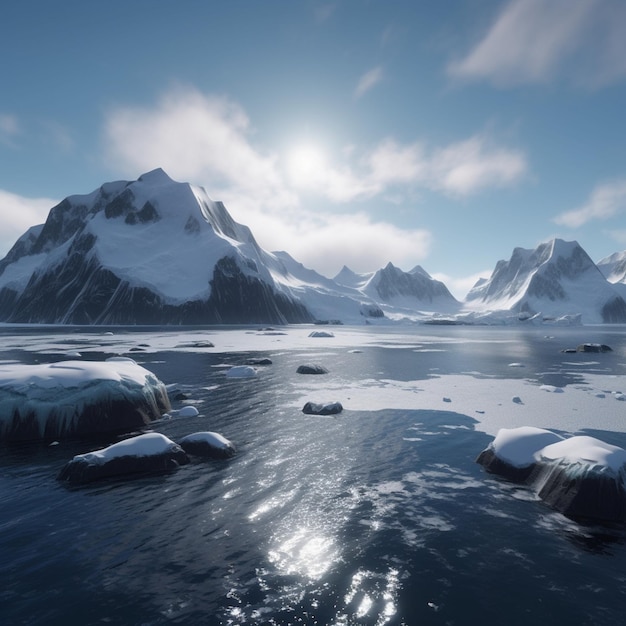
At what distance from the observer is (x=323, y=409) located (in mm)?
22812

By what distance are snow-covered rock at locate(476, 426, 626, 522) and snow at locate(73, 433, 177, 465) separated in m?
12.5

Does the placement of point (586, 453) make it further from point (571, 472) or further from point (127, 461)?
point (127, 461)

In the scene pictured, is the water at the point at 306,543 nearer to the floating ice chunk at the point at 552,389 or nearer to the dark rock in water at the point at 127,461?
the dark rock in water at the point at 127,461

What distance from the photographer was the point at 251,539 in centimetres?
1024

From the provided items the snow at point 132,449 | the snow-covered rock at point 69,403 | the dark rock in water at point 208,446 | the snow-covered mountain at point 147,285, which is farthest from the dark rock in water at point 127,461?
the snow-covered mountain at point 147,285

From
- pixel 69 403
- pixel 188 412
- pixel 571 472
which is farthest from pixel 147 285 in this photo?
pixel 571 472

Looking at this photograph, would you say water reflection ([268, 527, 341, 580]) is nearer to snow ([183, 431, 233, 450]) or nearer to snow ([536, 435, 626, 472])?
snow ([183, 431, 233, 450])

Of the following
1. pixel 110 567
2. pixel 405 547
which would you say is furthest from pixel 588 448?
pixel 110 567

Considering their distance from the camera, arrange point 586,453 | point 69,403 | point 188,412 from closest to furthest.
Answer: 1. point 586,453
2. point 69,403
3. point 188,412

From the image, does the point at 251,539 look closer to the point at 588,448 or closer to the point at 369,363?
the point at 588,448

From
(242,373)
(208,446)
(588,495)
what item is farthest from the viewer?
(242,373)

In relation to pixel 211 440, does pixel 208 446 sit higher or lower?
lower

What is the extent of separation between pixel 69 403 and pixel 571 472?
A: 21140mm

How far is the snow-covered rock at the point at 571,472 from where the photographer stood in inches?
449
